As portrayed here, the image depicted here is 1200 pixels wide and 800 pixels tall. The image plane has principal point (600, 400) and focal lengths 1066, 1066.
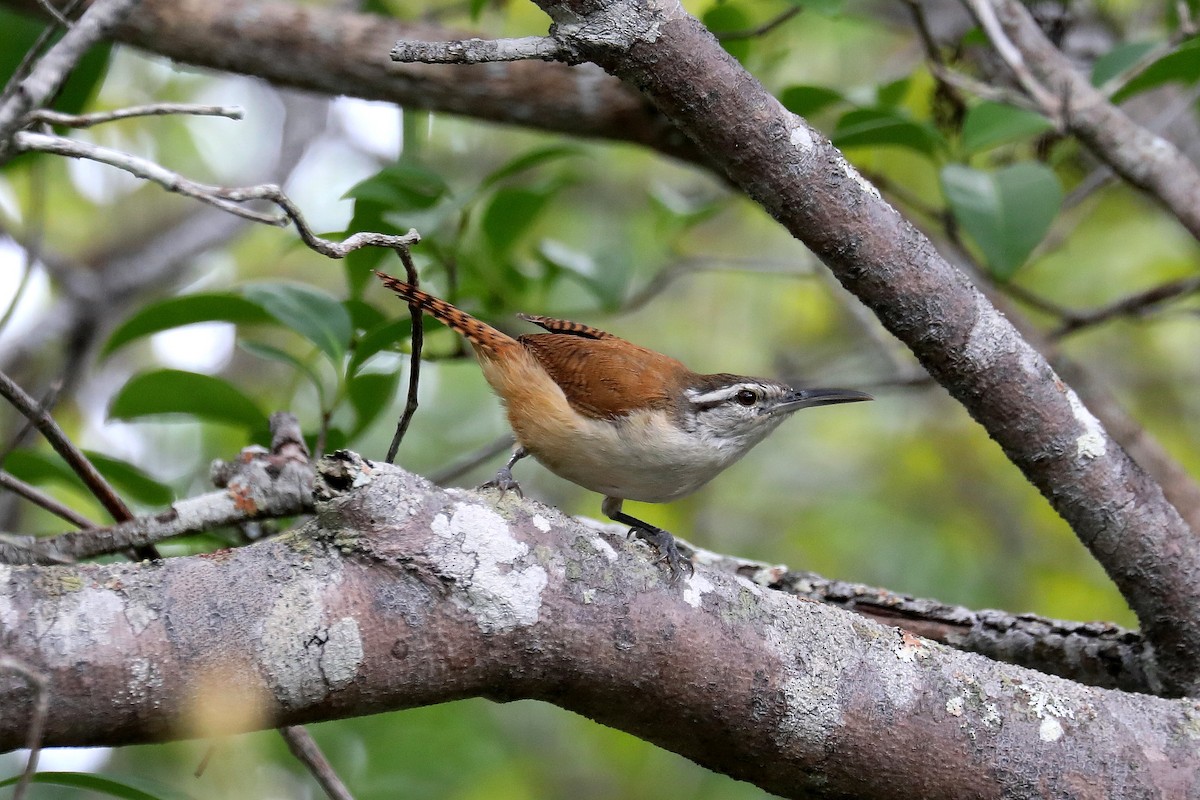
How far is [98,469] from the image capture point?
3287 mm

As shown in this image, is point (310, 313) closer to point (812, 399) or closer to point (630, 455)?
point (630, 455)

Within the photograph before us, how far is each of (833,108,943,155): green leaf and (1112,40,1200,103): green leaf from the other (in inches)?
29.6

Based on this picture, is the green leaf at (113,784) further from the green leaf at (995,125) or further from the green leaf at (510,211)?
the green leaf at (995,125)

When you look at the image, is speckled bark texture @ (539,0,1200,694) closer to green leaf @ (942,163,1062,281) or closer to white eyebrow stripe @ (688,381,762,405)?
green leaf @ (942,163,1062,281)

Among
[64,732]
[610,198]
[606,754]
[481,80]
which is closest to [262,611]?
[64,732]

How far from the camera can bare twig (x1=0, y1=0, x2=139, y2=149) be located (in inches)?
58.2

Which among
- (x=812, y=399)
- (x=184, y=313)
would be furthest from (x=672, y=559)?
(x=184, y=313)

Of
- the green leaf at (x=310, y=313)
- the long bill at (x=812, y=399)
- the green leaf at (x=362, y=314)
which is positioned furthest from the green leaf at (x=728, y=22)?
the green leaf at (x=310, y=313)

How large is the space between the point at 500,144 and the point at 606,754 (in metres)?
4.83

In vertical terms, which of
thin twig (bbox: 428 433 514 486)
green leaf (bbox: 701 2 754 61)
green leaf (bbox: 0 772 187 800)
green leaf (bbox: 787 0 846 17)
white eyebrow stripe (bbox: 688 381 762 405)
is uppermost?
green leaf (bbox: 701 2 754 61)

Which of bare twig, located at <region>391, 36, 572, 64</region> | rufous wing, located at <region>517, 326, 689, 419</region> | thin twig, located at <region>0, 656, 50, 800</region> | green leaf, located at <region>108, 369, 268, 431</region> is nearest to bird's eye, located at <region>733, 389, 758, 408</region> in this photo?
rufous wing, located at <region>517, 326, 689, 419</region>

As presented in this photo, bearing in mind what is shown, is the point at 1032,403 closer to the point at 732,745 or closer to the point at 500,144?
the point at 732,745

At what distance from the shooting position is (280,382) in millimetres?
7719

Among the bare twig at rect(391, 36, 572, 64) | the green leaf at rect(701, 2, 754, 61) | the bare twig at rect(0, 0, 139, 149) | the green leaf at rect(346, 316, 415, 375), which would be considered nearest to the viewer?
the bare twig at rect(0, 0, 139, 149)
